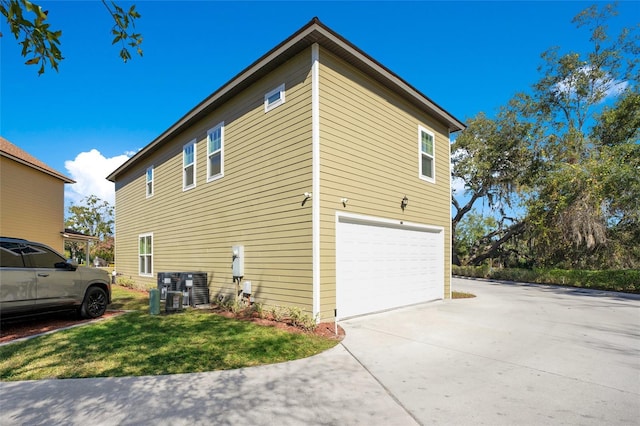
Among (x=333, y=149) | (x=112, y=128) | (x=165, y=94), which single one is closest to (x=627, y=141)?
(x=333, y=149)

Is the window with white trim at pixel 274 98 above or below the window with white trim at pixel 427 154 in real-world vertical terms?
above

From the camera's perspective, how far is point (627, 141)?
65.1 ft

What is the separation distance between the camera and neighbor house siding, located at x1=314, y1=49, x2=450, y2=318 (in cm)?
751

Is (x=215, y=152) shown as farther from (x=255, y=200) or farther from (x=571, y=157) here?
(x=571, y=157)

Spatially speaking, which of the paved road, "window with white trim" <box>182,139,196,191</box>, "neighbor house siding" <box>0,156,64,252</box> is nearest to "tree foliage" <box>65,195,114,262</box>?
"neighbor house siding" <box>0,156,64,252</box>

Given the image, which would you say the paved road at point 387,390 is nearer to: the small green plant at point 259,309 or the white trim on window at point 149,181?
the small green plant at point 259,309

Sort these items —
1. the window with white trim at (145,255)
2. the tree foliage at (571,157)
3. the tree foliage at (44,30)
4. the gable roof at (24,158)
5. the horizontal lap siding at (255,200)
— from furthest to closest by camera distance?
1. the tree foliage at (571,157)
2. the gable roof at (24,158)
3. the window with white trim at (145,255)
4. the horizontal lap siding at (255,200)
5. the tree foliage at (44,30)

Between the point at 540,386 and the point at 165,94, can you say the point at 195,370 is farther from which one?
the point at 165,94

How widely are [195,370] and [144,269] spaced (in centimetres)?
1224

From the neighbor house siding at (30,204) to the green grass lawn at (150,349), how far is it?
520 inches

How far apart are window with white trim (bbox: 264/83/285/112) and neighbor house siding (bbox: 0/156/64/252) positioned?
15022 millimetres

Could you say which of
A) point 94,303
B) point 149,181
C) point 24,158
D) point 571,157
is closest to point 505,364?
point 94,303

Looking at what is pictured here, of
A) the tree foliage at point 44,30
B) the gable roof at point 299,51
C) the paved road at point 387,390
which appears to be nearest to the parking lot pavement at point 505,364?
the paved road at point 387,390

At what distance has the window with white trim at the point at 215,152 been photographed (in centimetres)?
1055
